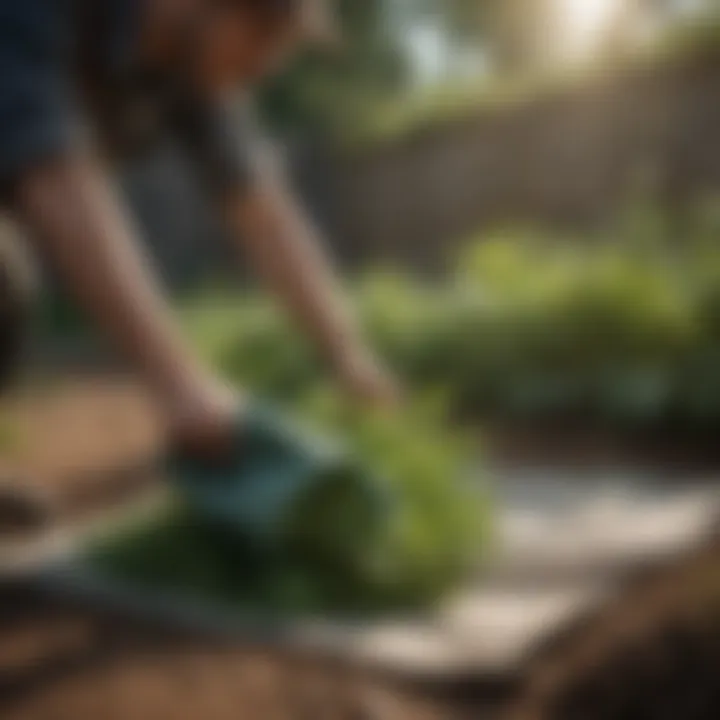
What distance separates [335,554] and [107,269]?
21cm

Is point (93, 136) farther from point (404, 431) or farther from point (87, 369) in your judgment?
point (404, 431)

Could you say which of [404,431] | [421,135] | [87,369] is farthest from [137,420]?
[421,135]

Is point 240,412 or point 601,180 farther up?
point 601,180

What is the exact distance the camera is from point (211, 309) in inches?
31.8

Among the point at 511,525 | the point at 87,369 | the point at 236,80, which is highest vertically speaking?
the point at 236,80

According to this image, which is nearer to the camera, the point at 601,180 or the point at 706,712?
the point at 706,712

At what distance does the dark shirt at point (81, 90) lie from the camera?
756 mm

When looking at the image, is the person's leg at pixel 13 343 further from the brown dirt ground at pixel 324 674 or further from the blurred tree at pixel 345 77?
the blurred tree at pixel 345 77

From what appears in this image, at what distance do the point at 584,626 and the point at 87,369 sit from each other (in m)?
0.33

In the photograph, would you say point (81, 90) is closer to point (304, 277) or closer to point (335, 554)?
point (304, 277)

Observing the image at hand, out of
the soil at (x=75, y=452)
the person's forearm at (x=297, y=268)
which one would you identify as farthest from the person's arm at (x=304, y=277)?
the soil at (x=75, y=452)

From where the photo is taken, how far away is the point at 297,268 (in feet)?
2.74

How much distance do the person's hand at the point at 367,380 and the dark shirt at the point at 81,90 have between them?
6.4 inches

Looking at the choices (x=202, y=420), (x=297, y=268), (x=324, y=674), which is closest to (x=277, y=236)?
(x=297, y=268)
